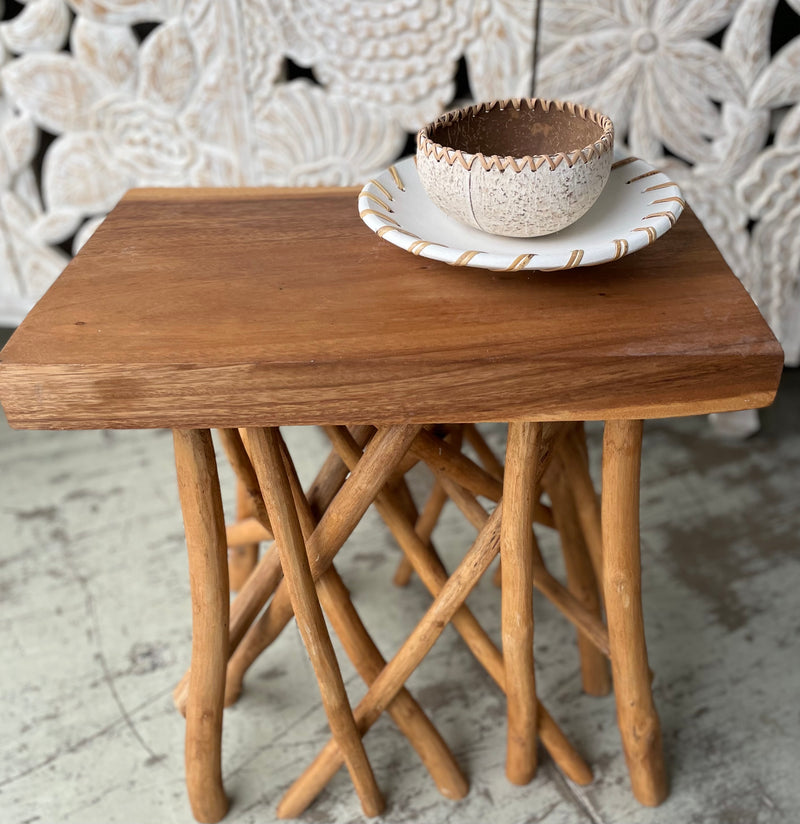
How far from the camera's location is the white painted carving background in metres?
1.35

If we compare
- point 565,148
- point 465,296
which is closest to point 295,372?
point 465,296

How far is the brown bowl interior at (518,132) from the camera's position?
0.85 m

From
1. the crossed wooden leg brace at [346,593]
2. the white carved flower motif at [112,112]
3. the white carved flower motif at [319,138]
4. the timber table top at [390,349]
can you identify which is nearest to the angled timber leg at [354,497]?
the crossed wooden leg brace at [346,593]

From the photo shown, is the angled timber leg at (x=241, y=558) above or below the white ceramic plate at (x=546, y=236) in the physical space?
below

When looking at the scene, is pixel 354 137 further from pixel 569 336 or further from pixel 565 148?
pixel 569 336

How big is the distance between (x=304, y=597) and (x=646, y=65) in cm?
99

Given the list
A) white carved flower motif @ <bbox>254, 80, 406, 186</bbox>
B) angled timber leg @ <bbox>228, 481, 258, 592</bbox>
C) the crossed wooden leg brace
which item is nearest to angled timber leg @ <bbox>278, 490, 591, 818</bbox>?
the crossed wooden leg brace

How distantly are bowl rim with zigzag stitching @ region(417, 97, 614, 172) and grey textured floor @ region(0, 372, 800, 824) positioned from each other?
69cm

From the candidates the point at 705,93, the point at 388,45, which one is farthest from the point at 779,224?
the point at 388,45

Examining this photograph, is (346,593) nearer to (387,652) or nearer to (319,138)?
(387,652)

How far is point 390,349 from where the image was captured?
0.70 meters

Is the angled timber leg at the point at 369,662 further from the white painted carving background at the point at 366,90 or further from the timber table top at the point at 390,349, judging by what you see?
the white painted carving background at the point at 366,90

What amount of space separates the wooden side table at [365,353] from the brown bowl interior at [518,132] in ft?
0.43

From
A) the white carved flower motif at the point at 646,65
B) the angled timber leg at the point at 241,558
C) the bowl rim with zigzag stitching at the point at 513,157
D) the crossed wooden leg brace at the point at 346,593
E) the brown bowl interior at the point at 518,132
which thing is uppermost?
the bowl rim with zigzag stitching at the point at 513,157
